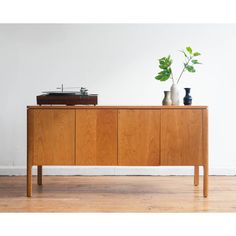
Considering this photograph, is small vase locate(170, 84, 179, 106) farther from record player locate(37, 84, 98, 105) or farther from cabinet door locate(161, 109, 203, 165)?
record player locate(37, 84, 98, 105)

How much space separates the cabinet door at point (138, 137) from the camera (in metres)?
4.05

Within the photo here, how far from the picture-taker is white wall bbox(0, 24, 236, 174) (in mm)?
5184

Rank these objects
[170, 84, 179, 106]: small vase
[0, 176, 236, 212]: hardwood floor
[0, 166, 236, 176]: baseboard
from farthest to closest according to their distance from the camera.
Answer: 1. [0, 166, 236, 176]: baseboard
2. [170, 84, 179, 106]: small vase
3. [0, 176, 236, 212]: hardwood floor

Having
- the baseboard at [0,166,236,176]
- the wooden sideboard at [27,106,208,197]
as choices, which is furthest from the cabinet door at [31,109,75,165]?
the baseboard at [0,166,236,176]

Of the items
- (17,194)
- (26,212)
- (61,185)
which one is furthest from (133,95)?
(26,212)

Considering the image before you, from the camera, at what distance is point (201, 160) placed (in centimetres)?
407

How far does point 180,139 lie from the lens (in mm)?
4070

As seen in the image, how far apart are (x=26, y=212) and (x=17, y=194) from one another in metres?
0.69

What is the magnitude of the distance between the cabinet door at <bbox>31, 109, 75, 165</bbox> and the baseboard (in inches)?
44.8

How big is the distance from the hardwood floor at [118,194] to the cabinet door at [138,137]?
12.8 inches

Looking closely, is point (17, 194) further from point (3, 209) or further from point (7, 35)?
point (7, 35)

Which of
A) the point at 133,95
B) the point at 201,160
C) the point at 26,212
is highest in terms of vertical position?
the point at 133,95

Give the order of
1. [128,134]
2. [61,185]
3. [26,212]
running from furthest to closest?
[61,185] → [128,134] → [26,212]

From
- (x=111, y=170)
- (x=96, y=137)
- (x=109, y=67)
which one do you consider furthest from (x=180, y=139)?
(x=109, y=67)
